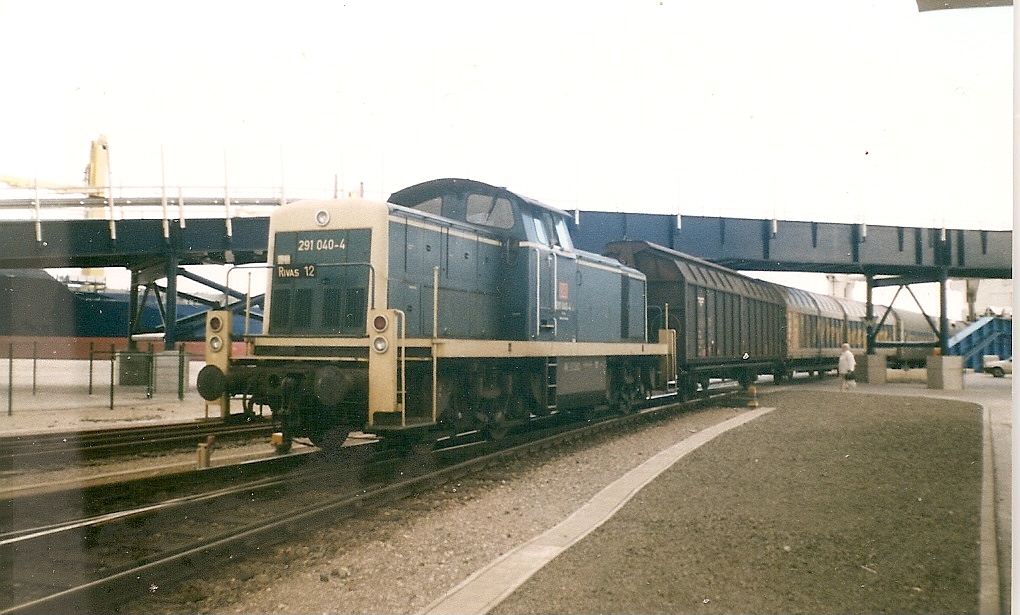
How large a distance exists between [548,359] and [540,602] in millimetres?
5890

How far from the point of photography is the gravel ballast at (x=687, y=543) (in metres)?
3.96

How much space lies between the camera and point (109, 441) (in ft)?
31.8

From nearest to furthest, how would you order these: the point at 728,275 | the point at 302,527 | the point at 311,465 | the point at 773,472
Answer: the point at 302,527, the point at 773,472, the point at 311,465, the point at 728,275

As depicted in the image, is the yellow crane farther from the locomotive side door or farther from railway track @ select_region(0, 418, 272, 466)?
the locomotive side door

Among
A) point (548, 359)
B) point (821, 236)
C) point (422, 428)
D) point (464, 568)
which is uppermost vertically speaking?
point (821, 236)

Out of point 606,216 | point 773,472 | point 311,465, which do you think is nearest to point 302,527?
point 311,465

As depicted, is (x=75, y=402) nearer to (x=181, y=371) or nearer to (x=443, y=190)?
(x=181, y=371)

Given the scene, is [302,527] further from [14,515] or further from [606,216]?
[606,216]

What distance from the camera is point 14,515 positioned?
236 inches

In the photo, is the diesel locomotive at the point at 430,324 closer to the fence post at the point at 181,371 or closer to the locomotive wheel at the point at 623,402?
the locomotive wheel at the point at 623,402

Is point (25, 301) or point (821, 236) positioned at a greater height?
point (821, 236)

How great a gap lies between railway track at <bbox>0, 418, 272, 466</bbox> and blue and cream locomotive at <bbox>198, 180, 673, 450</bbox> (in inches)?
33.2

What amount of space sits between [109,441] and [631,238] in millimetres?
14427

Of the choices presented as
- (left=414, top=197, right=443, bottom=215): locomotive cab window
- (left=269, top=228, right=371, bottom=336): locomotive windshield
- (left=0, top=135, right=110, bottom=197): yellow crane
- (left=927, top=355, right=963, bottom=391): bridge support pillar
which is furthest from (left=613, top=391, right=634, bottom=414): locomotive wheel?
(left=927, top=355, right=963, bottom=391): bridge support pillar
